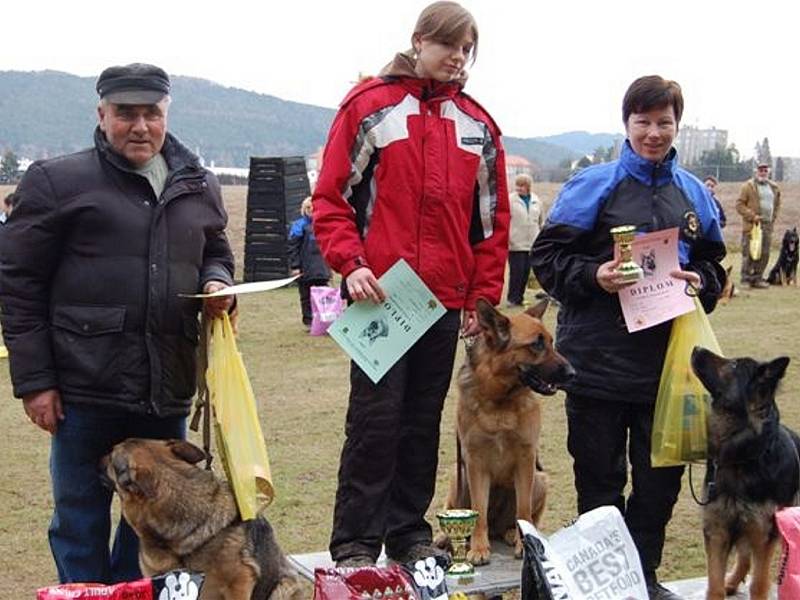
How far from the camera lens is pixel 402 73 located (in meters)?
3.59

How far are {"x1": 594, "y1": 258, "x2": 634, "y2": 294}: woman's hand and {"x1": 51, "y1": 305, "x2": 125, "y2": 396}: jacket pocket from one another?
1.66m

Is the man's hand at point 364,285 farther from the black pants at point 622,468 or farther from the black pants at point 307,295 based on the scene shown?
the black pants at point 307,295

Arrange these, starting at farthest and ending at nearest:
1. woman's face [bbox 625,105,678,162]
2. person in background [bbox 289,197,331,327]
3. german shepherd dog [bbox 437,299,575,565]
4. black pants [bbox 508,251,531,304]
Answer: black pants [bbox 508,251,531,304]
person in background [bbox 289,197,331,327]
german shepherd dog [bbox 437,299,575,565]
woman's face [bbox 625,105,678,162]

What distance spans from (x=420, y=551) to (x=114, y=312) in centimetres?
147

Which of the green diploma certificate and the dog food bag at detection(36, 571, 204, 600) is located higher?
the green diploma certificate

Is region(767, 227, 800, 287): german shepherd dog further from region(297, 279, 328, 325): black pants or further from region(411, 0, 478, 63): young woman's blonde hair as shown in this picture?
region(411, 0, 478, 63): young woman's blonde hair

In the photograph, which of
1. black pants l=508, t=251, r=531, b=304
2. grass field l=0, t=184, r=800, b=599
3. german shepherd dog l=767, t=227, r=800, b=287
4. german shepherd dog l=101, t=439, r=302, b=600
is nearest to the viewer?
german shepherd dog l=101, t=439, r=302, b=600

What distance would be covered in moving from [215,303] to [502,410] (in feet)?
4.21

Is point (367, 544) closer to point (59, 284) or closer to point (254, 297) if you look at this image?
point (59, 284)

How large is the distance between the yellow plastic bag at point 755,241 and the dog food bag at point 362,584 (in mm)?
13962

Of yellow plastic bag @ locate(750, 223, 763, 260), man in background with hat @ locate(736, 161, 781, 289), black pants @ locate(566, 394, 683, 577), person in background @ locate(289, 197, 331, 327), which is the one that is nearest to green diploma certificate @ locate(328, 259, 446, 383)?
black pants @ locate(566, 394, 683, 577)

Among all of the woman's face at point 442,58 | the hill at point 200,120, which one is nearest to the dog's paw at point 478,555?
the woman's face at point 442,58

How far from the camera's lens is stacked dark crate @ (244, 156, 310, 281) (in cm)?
1747

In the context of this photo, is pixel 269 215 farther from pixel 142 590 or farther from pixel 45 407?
pixel 142 590
